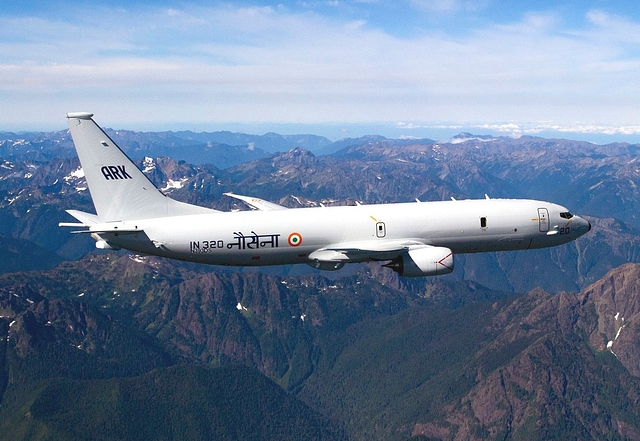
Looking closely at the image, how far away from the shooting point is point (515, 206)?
69.1 meters

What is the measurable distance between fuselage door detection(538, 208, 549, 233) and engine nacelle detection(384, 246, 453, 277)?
42.9ft

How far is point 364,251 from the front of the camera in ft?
203

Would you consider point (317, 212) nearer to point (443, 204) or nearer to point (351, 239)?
point (351, 239)

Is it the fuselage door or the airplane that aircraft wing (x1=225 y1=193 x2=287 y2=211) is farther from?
the fuselage door

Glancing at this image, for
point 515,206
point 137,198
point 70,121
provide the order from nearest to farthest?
point 70,121 < point 137,198 < point 515,206

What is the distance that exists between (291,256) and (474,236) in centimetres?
2142

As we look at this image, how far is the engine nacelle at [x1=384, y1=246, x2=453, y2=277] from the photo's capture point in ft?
209

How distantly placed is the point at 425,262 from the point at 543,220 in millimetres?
16993

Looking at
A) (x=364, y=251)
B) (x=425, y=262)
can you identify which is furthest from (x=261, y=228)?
(x=425, y=262)

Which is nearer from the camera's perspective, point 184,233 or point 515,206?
point 184,233

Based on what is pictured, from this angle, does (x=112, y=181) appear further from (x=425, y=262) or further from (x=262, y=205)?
(x=425, y=262)

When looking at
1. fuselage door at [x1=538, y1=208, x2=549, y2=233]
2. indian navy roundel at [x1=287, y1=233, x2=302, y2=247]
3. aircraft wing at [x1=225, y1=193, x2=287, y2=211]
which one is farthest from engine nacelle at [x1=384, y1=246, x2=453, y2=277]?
aircraft wing at [x1=225, y1=193, x2=287, y2=211]

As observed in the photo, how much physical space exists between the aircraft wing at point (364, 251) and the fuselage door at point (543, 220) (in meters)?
15.4

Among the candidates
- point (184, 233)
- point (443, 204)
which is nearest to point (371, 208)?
point (443, 204)
